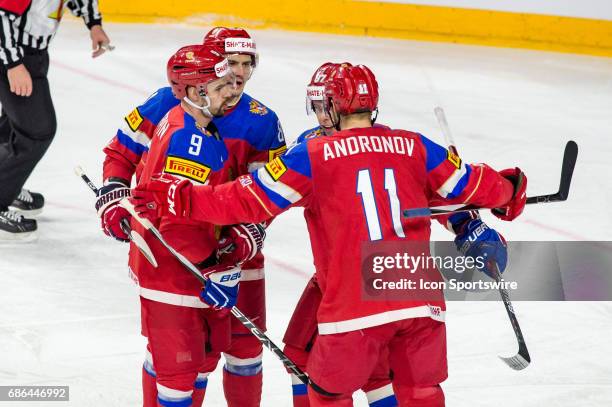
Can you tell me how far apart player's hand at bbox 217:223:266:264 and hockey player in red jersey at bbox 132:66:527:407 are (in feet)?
1.10

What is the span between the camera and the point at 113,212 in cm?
314

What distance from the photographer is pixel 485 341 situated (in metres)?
4.39

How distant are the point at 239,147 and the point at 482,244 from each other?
0.82 m

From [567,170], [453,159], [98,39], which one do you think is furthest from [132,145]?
[98,39]

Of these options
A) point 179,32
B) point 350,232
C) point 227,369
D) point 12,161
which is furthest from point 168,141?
point 179,32

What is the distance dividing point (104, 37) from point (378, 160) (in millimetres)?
2952

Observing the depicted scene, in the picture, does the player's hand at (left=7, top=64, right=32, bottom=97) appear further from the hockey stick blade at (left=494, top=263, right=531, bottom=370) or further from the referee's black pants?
the hockey stick blade at (left=494, top=263, right=531, bottom=370)

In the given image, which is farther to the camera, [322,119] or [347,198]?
[322,119]

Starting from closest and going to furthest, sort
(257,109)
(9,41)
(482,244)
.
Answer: (482,244)
(257,109)
(9,41)

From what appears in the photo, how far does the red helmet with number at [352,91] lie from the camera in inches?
111

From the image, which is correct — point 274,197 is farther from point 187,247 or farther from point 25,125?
point 25,125

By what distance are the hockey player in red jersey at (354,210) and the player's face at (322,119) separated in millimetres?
397

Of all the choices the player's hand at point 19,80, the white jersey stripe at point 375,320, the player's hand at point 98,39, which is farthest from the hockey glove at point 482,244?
the player's hand at point 98,39

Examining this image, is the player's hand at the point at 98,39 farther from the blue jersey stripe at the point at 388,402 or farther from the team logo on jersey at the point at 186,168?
the blue jersey stripe at the point at 388,402
